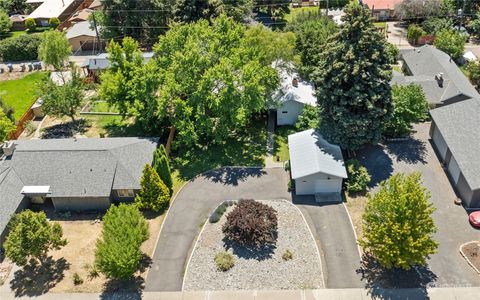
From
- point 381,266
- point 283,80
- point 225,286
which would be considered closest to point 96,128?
point 283,80

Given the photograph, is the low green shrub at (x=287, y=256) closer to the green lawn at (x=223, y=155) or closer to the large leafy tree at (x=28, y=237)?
the green lawn at (x=223, y=155)

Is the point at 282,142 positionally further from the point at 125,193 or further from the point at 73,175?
the point at 73,175

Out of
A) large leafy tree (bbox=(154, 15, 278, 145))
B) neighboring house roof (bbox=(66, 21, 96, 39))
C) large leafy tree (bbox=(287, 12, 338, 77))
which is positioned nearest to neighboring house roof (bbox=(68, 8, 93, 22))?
neighboring house roof (bbox=(66, 21, 96, 39))

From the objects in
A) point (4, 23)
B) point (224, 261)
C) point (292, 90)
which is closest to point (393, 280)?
point (224, 261)

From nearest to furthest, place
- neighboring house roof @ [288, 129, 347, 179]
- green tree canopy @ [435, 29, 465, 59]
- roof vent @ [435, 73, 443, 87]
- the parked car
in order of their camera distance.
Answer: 1. the parked car
2. neighboring house roof @ [288, 129, 347, 179]
3. roof vent @ [435, 73, 443, 87]
4. green tree canopy @ [435, 29, 465, 59]

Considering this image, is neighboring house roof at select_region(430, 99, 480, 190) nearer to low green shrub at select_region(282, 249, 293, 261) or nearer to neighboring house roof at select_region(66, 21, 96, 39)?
low green shrub at select_region(282, 249, 293, 261)

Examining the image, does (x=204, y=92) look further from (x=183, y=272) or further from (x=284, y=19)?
(x=284, y=19)

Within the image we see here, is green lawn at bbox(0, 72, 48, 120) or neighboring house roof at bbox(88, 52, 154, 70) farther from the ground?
neighboring house roof at bbox(88, 52, 154, 70)
